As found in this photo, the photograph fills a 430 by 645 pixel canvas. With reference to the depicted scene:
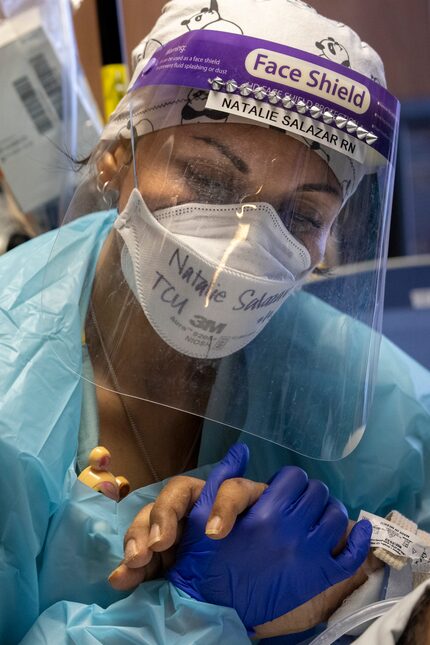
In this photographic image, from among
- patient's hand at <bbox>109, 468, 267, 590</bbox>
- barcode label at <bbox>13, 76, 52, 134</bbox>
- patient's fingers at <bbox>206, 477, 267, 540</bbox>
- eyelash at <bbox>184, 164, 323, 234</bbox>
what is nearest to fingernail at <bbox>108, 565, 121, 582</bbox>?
patient's hand at <bbox>109, 468, 267, 590</bbox>

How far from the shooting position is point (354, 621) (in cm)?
98

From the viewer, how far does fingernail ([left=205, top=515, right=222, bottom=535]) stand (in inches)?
38.3

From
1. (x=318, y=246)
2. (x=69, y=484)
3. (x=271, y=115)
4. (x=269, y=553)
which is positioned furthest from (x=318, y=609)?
(x=271, y=115)

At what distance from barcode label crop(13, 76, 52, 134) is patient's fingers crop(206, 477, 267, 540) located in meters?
1.05

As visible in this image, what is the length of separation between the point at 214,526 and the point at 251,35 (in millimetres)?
594

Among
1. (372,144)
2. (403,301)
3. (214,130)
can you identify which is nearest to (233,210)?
(214,130)

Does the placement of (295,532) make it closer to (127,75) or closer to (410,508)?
(410,508)

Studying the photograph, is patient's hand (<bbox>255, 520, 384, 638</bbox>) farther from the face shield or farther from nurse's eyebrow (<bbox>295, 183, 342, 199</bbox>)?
nurse's eyebrow (<bbox>295, 183, 342, 199</bbox>)

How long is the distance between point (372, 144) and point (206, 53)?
243 millimetres

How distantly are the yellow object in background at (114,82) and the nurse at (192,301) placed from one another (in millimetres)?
747

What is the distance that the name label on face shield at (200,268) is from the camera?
1106 millimetres

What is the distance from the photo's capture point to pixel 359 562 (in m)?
1.08

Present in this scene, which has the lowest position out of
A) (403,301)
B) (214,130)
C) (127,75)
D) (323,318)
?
(403,301)

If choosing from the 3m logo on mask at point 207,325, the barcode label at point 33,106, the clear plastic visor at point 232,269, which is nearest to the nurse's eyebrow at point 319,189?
the clear plastic visor at point 232,269
